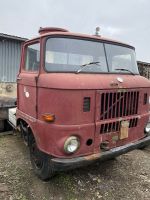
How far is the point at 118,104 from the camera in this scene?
12.1ft

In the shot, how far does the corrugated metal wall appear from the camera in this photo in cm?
1135

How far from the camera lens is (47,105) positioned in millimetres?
3387

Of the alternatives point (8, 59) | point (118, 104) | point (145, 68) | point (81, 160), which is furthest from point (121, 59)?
point (145, 68)

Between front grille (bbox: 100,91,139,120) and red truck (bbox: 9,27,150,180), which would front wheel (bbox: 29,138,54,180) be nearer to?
red truck (bbox: 9,27,150,180)

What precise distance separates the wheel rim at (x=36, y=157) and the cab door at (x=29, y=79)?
569 mm

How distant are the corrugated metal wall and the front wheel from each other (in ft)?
26.1

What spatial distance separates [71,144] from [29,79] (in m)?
1.38

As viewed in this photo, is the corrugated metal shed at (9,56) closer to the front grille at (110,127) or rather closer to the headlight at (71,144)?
the front grille at (110,127)

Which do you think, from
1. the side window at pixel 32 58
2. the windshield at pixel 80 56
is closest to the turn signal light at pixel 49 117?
the windshield at pixel 80 56

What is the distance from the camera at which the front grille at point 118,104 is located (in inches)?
140

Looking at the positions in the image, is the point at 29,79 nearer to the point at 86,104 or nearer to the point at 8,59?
the point at 86,104

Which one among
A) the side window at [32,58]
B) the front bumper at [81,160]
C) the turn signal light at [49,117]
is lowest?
the front bumper at [81,160]

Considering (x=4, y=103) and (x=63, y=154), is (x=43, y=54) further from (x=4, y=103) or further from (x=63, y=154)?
(x=4, y=103)

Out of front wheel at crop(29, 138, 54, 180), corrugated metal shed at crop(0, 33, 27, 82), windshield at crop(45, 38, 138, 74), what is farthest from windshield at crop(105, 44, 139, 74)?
corrugated metal shed at crop(0, 33, 27, 82)
